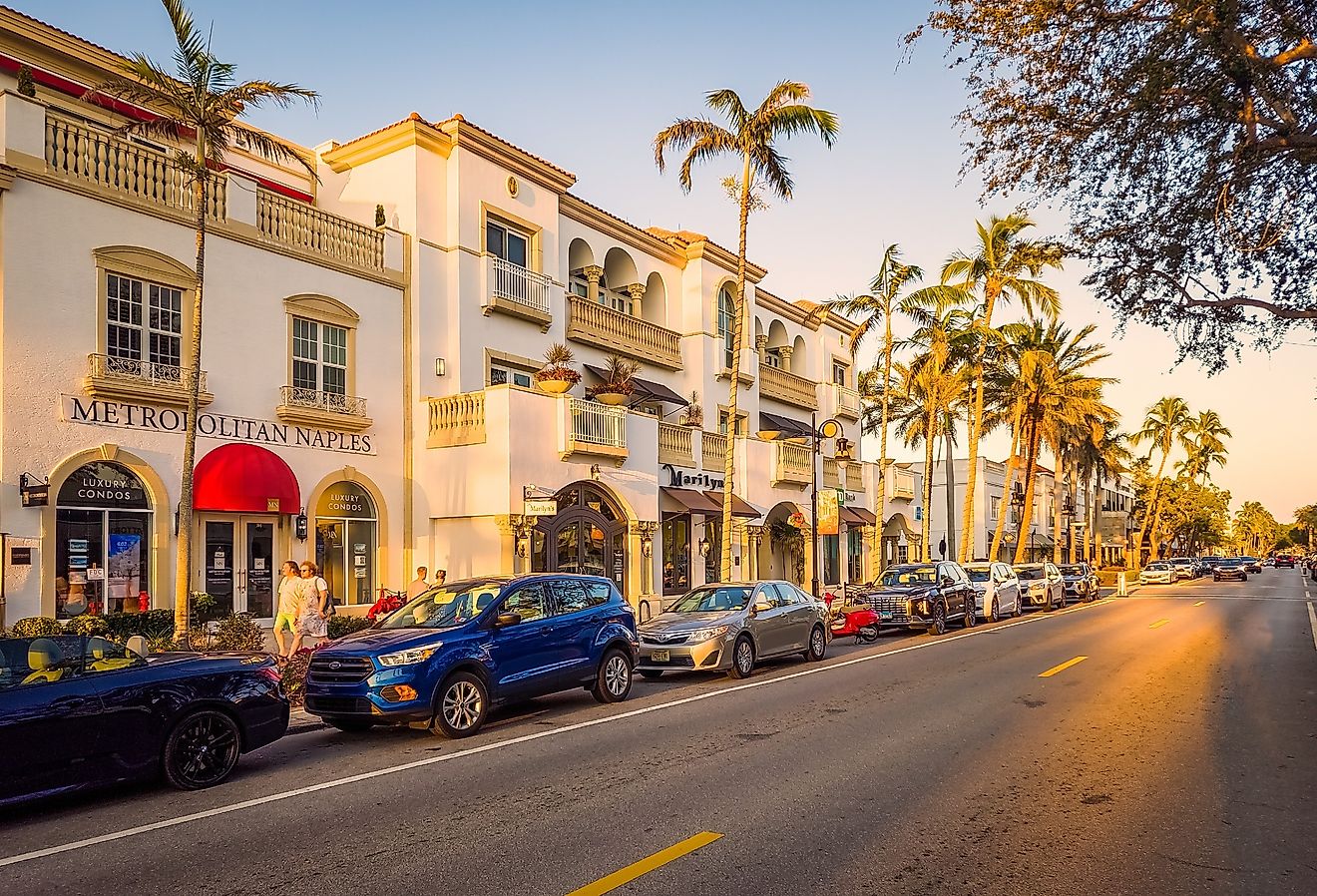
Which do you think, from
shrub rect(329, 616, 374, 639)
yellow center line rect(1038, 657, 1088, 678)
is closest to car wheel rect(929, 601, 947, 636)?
yellow center line rect(1038, 657, 1088, 678)

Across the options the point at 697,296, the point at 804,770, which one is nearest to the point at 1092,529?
the point at 697,296

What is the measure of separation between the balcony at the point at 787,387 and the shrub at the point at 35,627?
24576 mm

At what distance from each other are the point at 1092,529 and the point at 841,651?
7938 centimetres

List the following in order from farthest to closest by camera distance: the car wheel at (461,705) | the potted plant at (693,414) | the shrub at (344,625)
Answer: the potted plant at (693,414) < the shrub at (344,625) < the car wheel at (461,705)

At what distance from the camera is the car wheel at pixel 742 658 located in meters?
15.8

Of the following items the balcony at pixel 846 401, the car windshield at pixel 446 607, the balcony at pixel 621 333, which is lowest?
the car windshield at pixel 446 607

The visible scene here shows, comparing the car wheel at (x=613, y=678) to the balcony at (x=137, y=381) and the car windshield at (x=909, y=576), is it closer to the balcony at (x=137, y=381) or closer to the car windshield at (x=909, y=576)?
the balcony at (x=137, y=381)

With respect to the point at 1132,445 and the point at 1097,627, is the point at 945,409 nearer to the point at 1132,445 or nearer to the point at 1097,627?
the point at 1097,627

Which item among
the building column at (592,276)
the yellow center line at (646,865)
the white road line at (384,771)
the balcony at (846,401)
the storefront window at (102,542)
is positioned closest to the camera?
the yellow center line at (646,865)

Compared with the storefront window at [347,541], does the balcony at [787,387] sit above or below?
above

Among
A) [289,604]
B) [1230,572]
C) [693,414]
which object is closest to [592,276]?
[693,414]

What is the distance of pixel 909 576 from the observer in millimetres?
25578

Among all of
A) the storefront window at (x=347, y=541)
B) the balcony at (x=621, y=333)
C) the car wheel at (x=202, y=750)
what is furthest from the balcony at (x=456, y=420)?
the car wheel at (x=202, y=750)

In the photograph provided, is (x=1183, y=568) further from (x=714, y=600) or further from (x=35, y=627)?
(x=35, y=627)
